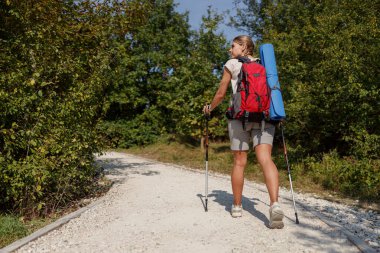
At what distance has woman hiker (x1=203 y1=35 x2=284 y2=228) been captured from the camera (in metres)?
4.48

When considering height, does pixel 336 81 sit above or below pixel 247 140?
above

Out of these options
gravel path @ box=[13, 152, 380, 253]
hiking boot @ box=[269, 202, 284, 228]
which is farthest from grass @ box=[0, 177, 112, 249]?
hiking boot @ box=[269, 202, 284, 228]

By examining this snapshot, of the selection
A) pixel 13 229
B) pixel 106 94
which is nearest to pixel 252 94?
pixel 13 229

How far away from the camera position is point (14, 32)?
690 cm

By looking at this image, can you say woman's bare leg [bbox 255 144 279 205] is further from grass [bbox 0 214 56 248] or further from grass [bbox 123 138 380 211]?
grass [bbox 123 138 380 211]

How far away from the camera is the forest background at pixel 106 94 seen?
5.84 meters

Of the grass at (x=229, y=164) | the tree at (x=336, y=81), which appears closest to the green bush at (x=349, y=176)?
the grass at (x=229, y=164)

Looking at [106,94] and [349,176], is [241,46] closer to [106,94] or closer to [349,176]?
[349,176]

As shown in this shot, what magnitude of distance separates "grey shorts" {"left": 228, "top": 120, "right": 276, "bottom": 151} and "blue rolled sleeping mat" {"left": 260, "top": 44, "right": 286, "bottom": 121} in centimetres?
22

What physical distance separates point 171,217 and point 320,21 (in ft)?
31.6

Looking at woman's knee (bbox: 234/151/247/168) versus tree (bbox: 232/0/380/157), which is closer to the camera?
woman's knee (bbox: 234/151/247/168)

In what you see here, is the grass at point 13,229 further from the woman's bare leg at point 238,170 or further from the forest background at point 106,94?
the woman's bare leg at point 238,170

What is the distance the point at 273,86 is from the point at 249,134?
27.7 inches

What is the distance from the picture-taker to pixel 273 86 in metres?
4.49
